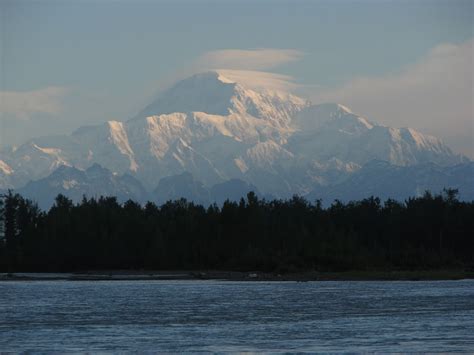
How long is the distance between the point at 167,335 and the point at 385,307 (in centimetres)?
3116

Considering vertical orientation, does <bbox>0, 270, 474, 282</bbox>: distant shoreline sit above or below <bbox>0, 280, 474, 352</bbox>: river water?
above

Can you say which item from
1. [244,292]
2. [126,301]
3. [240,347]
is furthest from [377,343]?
[244,292]

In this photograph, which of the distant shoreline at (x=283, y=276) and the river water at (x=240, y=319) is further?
the distant shoreline at (x=283, y=276)

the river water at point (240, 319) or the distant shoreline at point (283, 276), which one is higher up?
the distant shoreline at point (283, 276)

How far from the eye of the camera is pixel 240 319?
9281cm

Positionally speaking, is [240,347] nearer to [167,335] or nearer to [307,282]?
[167,335]

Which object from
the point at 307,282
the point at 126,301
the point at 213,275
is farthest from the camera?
the point at 213,275

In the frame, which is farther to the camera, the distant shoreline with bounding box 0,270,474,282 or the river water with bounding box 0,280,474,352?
the distant shoreline with bounding box 0,270,474,282

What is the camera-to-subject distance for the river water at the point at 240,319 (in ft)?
240

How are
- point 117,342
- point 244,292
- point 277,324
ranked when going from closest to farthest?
1. point 117,342
2. point 277,324
3. point 244,292

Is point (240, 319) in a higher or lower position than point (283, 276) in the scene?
lower

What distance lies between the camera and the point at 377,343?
238 ft

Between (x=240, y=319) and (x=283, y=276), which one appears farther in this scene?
(x=283, y=276)

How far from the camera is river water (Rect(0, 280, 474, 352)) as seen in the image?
73.1m
